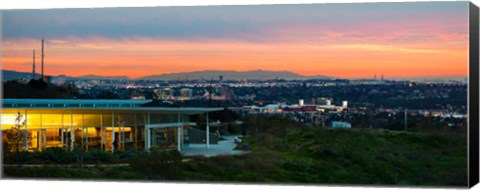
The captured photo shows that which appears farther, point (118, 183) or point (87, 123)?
point (87, 123)

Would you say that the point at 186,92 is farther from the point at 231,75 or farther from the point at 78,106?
the point at 231,75

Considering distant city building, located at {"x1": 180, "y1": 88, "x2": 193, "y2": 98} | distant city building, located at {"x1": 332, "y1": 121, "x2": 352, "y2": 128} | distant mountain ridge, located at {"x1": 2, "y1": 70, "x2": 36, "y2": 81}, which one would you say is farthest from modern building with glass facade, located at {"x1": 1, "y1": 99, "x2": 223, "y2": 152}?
distant city building, located at {"x1": 332, "y1": 121, "x2": 352, "y2": 128}

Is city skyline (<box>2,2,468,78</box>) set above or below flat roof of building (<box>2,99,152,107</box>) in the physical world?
above

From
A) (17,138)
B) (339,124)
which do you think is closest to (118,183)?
(17,138)

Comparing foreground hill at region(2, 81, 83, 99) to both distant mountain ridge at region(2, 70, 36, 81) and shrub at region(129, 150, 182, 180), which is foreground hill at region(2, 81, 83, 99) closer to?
distant mountain ridge at region(2, 70, 36, 81)

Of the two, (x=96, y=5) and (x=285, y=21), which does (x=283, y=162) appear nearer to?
(x=285, y=21)

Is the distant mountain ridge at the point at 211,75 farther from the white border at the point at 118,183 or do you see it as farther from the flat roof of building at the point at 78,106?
the white border at the point at 118,183

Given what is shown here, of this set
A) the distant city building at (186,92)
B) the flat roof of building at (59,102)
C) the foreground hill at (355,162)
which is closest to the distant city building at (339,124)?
the foreground hill at (355,162)
